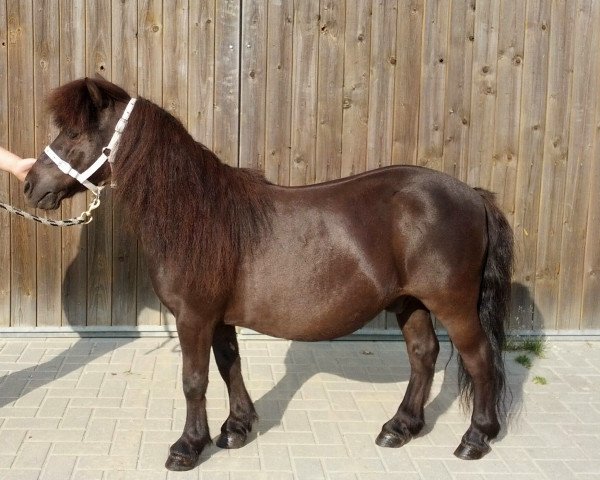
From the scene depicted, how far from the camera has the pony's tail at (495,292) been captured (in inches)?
149

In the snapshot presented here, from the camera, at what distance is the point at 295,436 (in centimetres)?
391

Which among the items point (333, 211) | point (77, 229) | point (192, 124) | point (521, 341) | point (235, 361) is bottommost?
point (521, 341)

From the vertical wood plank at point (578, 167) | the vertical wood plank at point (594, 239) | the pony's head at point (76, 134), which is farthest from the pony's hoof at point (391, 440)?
the vertical wood plank at point (594, 239)

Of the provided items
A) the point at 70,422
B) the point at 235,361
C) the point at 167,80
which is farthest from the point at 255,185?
the point at 167,80

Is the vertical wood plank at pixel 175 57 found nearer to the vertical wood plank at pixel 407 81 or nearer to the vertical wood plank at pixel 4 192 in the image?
the vertical wood plank at pixel 4 192

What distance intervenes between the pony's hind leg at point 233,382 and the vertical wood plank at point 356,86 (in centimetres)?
211

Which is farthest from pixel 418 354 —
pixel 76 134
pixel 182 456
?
pixel 76 134

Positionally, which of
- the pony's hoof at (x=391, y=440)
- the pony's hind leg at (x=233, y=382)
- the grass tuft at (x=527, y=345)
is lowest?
the grass tuft at (x=527, y=345)

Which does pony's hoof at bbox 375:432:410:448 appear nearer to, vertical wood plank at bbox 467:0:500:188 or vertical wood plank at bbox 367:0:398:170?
vertical wood plank at bbox 367:0:398:170

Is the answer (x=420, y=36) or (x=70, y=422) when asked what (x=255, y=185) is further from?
(x=420, y=36)

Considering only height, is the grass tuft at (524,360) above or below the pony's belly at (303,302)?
below

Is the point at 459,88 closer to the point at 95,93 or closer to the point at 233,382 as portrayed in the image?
the point at 233,382

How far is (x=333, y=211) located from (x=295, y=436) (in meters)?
1.29

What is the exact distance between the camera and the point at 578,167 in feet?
18.6
